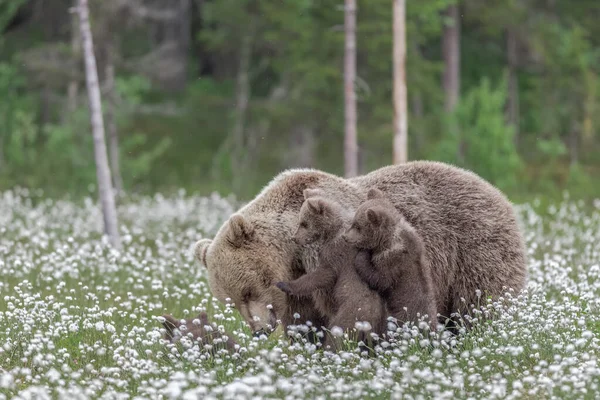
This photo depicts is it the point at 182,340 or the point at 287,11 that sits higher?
the point at 287,11

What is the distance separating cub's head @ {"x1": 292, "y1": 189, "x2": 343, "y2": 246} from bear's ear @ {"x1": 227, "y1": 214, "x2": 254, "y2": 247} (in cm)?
43

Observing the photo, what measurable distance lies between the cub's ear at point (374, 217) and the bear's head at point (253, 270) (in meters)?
0.90

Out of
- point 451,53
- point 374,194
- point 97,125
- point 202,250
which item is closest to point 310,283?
point 374,194

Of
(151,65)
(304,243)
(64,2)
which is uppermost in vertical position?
(64,2)

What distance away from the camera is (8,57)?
1591 inches

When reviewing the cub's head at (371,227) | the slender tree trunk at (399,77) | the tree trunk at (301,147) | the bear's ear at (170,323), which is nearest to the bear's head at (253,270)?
the bear's ear at (170,323)

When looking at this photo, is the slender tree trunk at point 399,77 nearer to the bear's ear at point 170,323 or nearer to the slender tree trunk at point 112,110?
the slender tree trunk at point 112,110

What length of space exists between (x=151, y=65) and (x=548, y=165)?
53.2 feet

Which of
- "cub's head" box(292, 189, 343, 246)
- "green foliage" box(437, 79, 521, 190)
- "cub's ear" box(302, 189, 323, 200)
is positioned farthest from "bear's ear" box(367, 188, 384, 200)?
"green foliage" box(437, 79, 521, 190)

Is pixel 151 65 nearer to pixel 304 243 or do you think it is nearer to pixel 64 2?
pixel 64 2

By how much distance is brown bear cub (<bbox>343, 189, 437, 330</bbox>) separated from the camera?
24.8 feet

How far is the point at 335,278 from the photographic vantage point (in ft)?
25.2

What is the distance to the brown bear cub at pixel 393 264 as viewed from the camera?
297 inches

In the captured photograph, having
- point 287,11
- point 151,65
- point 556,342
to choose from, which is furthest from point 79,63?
point 556,342
